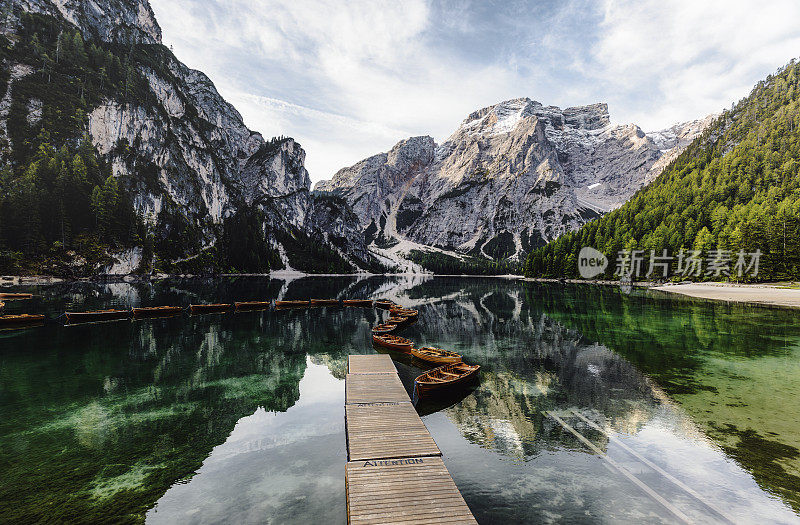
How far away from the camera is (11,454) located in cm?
1748

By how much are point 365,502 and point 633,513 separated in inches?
438

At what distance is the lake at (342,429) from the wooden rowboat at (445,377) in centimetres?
113

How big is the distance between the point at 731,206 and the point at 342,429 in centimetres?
20056

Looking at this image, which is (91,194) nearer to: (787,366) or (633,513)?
(633,513)

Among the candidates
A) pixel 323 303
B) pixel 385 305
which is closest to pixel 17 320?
pixel 323 303

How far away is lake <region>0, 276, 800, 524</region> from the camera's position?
14.6 m

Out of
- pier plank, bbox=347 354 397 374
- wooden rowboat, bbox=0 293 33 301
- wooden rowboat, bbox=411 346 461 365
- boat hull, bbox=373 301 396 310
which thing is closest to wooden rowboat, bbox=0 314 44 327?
wooden rowboat, bbox=0 293 33 301

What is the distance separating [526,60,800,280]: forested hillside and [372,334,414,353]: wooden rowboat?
136 metres

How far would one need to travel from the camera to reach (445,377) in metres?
29.2

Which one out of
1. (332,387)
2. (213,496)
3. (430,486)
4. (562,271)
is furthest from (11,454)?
(562,271)

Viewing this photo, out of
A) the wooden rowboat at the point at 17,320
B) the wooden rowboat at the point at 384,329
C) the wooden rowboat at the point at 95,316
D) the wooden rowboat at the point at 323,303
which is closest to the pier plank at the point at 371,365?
Result: the wooden rowboat at the point at 384,329

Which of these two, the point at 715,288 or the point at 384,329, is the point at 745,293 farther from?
the point at 384,329

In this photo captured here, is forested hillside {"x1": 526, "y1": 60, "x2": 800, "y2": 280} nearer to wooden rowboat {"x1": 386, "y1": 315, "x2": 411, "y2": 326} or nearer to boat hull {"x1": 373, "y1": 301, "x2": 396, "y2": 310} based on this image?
boat hull {"x1": 373, "y1": 301, "x2": 396, "y2": 310}

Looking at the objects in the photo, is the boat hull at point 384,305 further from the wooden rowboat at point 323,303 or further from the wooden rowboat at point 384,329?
the wooden rowboat at point 384,329
